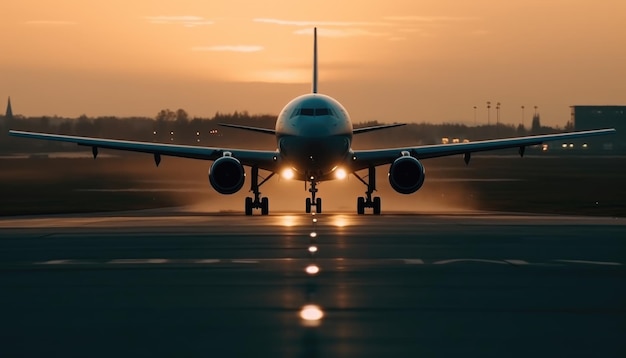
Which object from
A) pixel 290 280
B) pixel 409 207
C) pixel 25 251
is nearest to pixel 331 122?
pixel 409 207

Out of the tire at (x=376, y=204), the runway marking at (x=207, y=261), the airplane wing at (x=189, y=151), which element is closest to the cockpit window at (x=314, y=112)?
the airplane wing at (x=189, y=151)

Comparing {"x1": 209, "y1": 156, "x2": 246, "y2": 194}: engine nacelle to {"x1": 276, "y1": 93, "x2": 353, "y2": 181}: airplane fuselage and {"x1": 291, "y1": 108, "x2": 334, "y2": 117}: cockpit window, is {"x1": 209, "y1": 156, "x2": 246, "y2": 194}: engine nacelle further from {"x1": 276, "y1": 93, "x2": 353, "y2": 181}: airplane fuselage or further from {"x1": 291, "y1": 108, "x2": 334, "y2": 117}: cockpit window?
{"x1": 291, "y1": 108, "x2": 334, "y2": 117}: cockpit window

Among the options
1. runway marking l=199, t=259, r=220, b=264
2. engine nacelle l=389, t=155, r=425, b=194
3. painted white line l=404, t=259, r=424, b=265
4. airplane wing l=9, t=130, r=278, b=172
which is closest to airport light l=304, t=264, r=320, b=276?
painted white line l=404, t=259, r=424, b=265

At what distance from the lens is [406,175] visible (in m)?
41.1

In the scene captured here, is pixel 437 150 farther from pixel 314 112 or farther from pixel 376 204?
pixel 314 112

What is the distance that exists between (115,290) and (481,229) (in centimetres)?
1513

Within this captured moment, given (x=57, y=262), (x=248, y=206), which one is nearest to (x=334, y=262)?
(x=57, y=262)

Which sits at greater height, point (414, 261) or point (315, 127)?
point (315, 127)

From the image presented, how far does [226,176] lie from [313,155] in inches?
118

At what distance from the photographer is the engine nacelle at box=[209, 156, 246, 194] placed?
4047cm

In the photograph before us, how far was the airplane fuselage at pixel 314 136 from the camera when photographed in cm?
4044

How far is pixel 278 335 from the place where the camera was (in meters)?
11.5

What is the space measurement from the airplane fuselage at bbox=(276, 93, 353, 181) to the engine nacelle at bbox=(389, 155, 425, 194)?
1948 mm

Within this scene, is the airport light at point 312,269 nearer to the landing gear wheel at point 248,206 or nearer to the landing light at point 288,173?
the landing gear wheel at point 248,206
